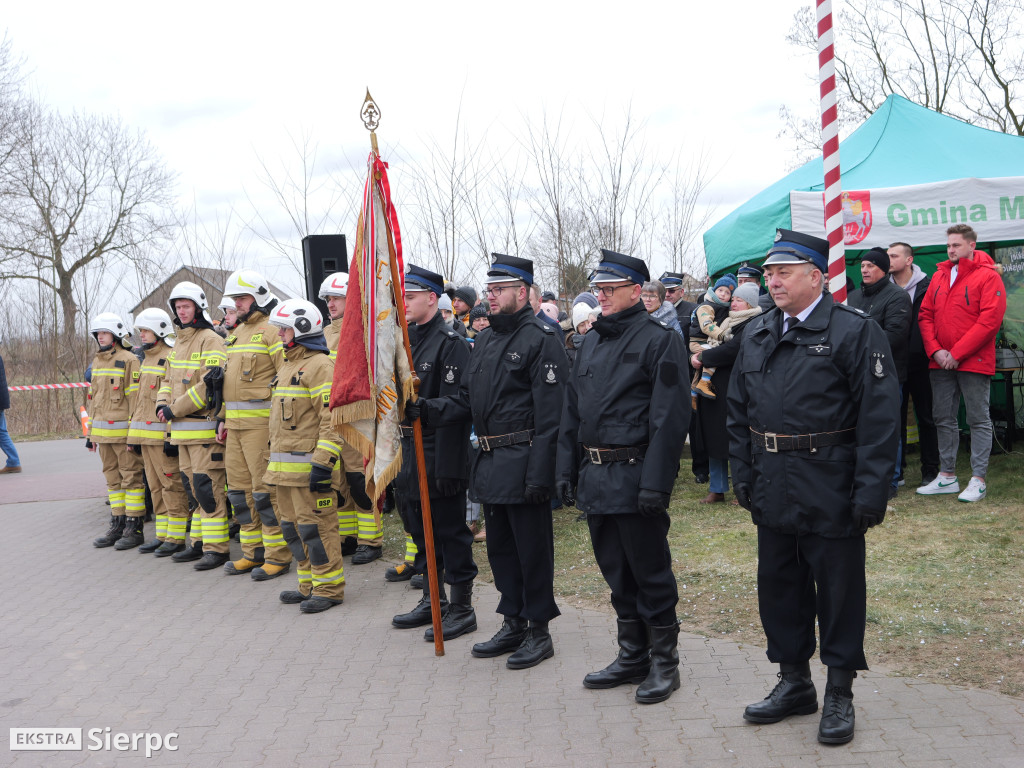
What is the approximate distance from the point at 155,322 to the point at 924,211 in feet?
25.9

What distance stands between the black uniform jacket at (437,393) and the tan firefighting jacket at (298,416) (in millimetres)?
952

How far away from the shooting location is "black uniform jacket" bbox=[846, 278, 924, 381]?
7914 millimetres

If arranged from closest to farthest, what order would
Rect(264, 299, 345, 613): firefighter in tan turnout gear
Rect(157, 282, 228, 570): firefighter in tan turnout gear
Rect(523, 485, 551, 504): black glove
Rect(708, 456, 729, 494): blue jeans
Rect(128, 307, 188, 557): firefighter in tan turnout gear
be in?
Rect(523, 485, 551, 504): black glove, Rect(264, 299, 345, 613): firefighter in tan turnout gear, Rect(157, 282, 228, 570): firefighter in tan turnout gear, Rect(128, 307, 188, 557): firefighter in tan turnout gear, Rect(708, 456, 729, 494): blue jeans

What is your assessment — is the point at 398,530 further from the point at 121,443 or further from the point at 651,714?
the point at 651,714

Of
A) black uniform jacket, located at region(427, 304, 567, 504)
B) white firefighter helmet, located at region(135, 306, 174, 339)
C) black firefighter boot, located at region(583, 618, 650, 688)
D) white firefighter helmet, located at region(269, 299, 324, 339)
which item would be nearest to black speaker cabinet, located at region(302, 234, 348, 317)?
white firefighter helmet, located at region(135, 306, 174, 339)

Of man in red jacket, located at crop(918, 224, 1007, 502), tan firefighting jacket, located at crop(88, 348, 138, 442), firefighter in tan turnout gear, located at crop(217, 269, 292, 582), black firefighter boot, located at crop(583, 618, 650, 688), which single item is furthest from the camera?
tan firefighting jacket, located at crop(88, 348, 138, 442)

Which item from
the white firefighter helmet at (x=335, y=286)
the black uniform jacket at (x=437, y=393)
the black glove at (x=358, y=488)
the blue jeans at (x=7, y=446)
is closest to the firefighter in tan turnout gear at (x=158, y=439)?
the black glove at (x=358, y=488)

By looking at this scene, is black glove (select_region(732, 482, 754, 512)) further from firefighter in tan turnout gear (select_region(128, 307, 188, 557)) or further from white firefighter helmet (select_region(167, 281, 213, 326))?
firefighter in tan turnout gear (select_region(128, 307, 188, 557))

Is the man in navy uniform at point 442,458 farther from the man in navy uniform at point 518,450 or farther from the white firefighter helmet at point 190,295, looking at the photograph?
the white firefighter helmet at point 190,295

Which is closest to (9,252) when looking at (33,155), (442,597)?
(33,155)

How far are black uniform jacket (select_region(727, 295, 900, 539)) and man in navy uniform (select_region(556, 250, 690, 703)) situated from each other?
1.55 ft

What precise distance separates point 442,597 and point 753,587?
2.17 metres

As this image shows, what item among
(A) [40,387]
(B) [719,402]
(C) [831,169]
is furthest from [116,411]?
(A) [40,387]

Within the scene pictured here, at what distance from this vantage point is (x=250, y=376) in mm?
7332
